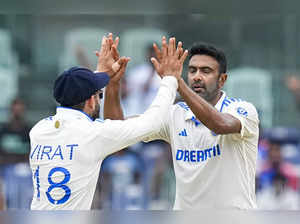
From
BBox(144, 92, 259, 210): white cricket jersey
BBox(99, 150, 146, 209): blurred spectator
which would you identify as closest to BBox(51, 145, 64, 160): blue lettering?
BBox(144, 92, 259, 210): white cricket jersey

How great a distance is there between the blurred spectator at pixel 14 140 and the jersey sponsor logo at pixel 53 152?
17.2 feet

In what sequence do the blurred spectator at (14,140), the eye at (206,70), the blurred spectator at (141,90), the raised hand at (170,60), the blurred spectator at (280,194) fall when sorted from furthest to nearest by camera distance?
1. the blurred spectator at (141,90)
2. the blurred spectator at (14,140)
3. the blurred spectator at (280,194)
4. the eye at (206,70)
5. the raised hand at (170,60)

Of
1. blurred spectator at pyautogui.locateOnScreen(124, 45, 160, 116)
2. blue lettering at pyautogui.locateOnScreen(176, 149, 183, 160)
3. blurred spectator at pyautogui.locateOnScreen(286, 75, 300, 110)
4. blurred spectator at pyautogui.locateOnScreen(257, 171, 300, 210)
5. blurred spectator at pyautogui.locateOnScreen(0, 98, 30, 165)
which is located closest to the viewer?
blue lettering at pyautogui.locateOnScreen(176, 149, 183, 160)

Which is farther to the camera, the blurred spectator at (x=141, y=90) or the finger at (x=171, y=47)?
the blurred spectator at (x=141, y=90)

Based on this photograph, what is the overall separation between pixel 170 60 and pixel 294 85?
5553 mm

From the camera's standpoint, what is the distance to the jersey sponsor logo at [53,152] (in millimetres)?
3852

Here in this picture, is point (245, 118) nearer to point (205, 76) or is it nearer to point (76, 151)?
point (205, 76)

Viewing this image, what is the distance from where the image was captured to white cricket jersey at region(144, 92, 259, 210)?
4.49 metres

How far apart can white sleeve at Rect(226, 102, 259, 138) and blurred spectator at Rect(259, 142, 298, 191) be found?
4.53m

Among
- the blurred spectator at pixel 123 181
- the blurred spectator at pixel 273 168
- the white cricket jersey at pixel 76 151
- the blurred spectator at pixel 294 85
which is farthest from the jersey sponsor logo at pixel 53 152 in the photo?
the blurred spectator at pixel 294 85

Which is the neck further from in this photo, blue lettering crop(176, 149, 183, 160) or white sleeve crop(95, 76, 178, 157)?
white sleeve crop(95, 76, 178, 157)

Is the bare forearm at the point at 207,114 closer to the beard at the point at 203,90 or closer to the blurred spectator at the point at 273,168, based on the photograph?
the beard at the point at 203,90

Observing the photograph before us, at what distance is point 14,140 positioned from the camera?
9.14 m

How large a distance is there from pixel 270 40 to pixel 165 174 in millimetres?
2258
